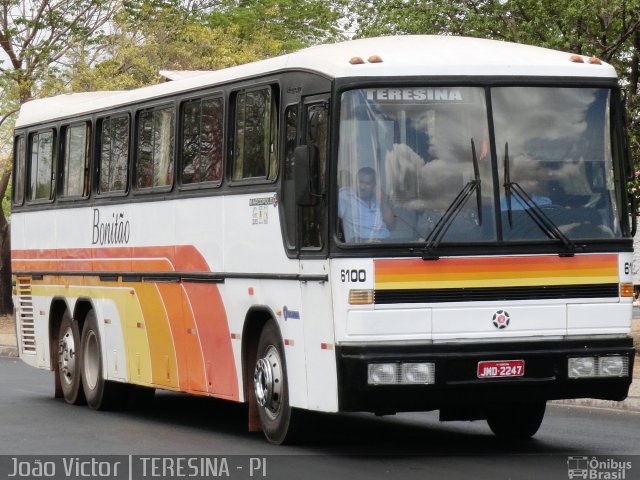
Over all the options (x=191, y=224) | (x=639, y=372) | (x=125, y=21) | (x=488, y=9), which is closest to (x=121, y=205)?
(x=191, y=224)

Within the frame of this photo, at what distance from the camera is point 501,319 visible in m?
12.6

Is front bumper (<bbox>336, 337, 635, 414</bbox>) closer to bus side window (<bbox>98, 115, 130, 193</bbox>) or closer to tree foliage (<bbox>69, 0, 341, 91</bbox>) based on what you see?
bus side window (<bbox>98, 115, 130, 193</bbox>)

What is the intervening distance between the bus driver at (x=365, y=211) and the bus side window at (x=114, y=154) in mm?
→ 5684

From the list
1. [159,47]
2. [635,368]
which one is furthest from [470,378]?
[159,47]

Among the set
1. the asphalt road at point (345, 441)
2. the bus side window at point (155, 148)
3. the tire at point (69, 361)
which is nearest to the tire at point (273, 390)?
the asphalt road at point (345, 441)

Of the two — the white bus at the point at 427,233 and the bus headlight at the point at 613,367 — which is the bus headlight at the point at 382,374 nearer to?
the white bus at the point at 427,233

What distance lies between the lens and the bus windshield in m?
12.5

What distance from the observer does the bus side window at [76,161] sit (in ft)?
63.2

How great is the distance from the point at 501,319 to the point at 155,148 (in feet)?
18.0

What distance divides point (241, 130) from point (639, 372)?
9607 mm

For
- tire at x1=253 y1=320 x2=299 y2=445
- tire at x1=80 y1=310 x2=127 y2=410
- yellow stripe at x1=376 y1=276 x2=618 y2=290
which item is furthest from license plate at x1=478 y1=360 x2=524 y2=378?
tire at x1=80 y1=310 x2=127 y2=410

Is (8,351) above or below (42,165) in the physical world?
below

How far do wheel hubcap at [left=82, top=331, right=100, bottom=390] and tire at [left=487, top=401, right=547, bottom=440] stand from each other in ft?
19.1

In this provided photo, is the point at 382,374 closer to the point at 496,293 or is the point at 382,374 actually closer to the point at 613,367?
the point at 496,293
